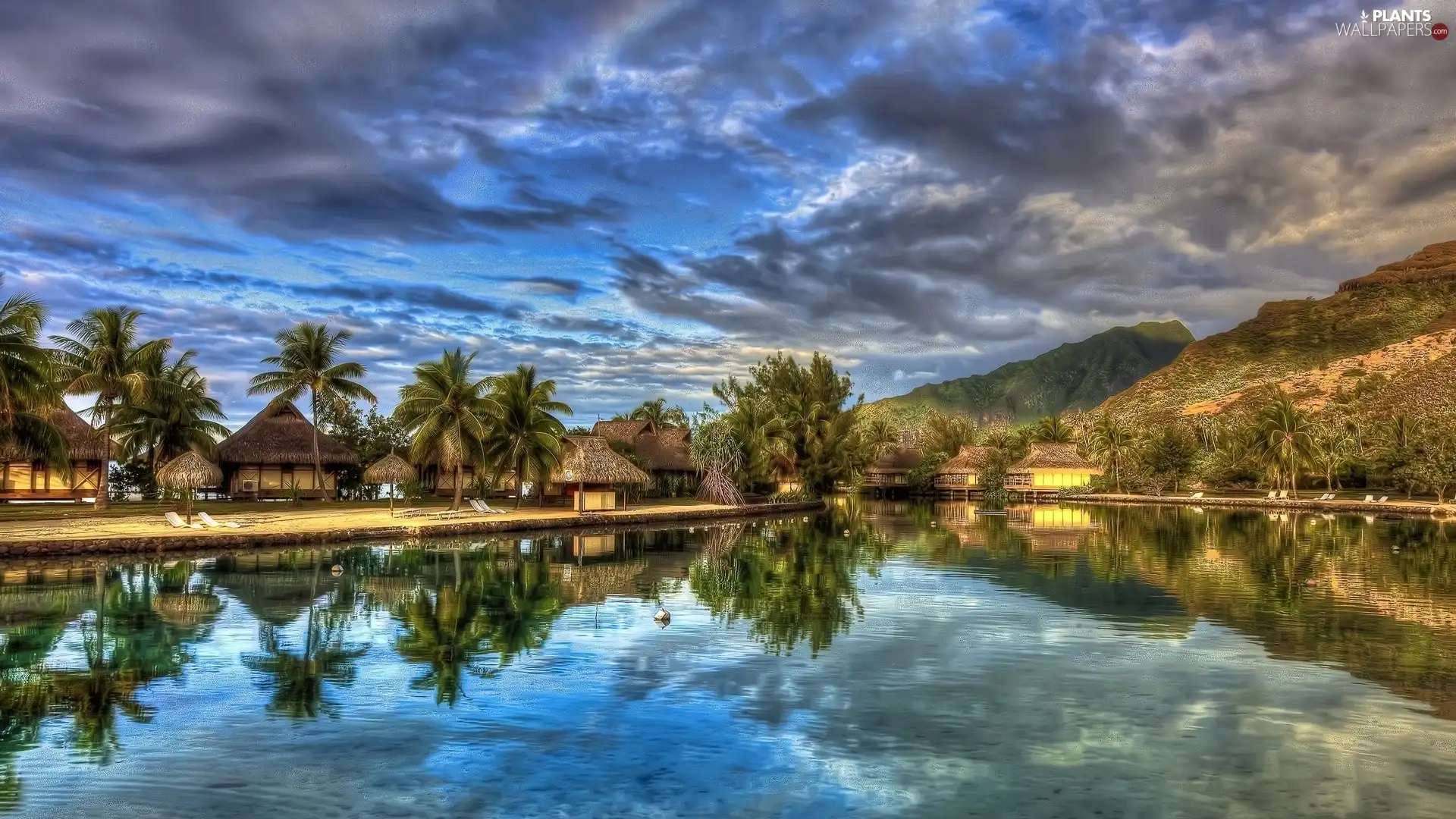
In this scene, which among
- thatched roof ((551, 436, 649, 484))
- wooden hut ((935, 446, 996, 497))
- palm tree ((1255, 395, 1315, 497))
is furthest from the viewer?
wooden hut ((935, 446, 996, 497))

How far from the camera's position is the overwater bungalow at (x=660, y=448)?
5491cm

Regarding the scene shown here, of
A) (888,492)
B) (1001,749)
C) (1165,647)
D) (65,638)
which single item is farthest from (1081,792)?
(888,492)

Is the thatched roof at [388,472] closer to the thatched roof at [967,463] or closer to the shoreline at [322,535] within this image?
the shoreline at [322,535]

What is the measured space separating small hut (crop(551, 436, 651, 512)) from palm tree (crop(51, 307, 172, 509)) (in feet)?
51.7

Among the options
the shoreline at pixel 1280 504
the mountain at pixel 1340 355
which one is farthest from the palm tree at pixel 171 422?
the mountain at pixel 1340 355

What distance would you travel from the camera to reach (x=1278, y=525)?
4022 cm

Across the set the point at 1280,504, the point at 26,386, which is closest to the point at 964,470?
the point at 1280,504

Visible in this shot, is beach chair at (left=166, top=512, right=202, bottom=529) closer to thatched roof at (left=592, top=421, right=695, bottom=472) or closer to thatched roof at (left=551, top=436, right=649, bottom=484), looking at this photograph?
thatched roof at (left=551, top=436, right=649, bottom=484)

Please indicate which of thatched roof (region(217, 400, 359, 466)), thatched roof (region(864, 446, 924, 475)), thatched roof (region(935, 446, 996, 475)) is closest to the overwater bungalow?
thatched roof (region(217, 400, 359, 466))

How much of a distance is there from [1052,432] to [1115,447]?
37.6 feet

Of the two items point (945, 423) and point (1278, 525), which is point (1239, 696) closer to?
point (1278, 525)

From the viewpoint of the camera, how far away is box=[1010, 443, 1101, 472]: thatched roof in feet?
246

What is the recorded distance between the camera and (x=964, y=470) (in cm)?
8088

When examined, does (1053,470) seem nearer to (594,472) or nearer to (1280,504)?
(1280,504)
